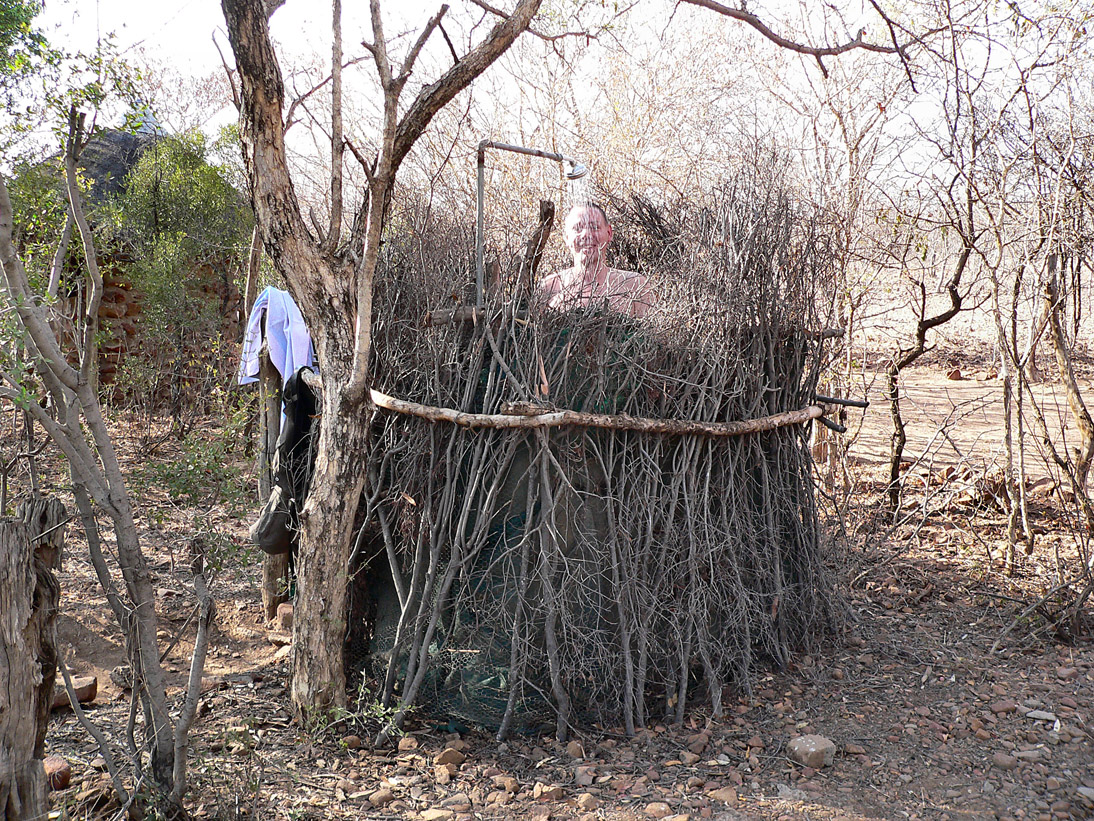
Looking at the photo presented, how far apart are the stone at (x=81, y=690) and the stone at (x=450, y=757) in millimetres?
1509

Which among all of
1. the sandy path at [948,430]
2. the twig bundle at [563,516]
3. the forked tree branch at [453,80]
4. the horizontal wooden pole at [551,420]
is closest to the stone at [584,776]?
the twig bundle at [563,516]

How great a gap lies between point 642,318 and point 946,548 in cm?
310

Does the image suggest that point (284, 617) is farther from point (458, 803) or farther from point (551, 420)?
point (551, 420)

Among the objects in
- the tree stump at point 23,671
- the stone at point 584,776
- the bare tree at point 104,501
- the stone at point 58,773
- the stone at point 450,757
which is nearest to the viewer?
the tree stump at point 23,671

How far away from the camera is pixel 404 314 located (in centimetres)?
334

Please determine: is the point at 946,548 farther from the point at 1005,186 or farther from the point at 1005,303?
the point at 1005,186

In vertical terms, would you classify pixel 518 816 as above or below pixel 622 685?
below

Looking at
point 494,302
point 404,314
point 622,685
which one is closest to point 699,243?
point 494,302

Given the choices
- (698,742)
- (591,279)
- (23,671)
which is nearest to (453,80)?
(591,279)

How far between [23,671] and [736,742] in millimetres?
2327

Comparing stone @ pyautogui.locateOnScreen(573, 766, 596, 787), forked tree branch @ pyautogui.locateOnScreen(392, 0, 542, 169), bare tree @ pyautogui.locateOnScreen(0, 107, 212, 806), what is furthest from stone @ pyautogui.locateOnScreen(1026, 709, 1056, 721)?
forked tree branch @ pyautogui.locateOnScreen(392, 0, 542, 169)

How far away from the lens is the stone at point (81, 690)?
3.25 m

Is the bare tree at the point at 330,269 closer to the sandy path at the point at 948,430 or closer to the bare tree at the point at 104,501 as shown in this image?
the bare tree at the point at 104,501

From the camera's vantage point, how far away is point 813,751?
114 inches
